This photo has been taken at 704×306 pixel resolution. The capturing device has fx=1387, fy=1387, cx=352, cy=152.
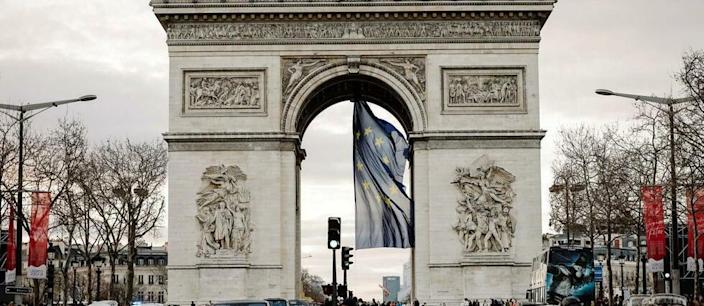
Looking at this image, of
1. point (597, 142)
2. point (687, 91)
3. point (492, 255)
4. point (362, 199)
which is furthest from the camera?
point (597, 142)

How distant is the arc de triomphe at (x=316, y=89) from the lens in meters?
59.0

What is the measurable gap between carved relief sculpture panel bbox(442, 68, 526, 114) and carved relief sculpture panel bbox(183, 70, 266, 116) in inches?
317

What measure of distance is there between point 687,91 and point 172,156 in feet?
72.2

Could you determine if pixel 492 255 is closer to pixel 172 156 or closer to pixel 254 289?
pixel 254 289

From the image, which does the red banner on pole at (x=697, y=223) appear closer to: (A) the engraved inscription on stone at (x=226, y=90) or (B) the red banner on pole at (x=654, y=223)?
(B) the red banner on pole at (x=654, y=223)

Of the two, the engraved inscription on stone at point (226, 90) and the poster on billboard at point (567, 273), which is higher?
the engraved inscription on stone at point (226, 90)

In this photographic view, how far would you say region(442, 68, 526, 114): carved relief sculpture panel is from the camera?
5956 centimetres

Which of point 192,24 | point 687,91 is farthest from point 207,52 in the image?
point 687,91

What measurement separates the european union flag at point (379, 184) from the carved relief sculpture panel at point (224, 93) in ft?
21.6

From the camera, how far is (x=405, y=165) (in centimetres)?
6412

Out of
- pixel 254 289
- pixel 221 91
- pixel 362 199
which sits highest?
pixel 221 91

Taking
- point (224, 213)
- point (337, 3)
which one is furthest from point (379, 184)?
point (337, 3)

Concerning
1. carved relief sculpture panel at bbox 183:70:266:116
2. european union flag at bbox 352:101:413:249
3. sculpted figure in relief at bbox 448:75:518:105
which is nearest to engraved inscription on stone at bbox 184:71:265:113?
carved relief sculpture panel at bbox 183:70:266:116

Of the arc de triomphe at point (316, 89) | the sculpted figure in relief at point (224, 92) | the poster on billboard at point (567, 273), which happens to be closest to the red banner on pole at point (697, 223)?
the poster on billboard at point (567, 273)
